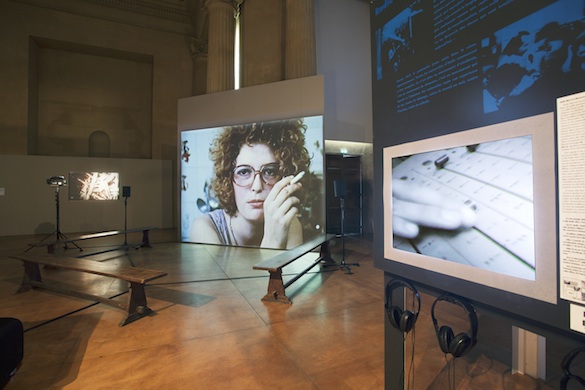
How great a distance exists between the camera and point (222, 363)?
8.62 ft

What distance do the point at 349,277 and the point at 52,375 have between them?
416 cm

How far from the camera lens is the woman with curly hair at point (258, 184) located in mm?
8023

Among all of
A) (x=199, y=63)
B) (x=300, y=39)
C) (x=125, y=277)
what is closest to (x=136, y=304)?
(x=125, y=277)

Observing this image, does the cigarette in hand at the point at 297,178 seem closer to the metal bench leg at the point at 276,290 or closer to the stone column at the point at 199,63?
the metal bench leg at the point at 276,290

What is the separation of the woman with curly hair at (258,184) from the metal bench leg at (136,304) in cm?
468

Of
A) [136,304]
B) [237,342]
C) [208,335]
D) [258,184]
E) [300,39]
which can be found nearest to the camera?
[237,342]

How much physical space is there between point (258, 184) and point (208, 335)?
18.0 ft

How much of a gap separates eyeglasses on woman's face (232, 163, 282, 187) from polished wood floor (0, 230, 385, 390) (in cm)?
329

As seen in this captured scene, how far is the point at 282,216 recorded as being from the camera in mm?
8125

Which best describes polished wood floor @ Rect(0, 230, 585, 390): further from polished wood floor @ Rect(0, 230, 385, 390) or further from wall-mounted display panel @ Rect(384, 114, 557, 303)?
wall-mounted display panel @ Rect(384, 114, 557, 303)

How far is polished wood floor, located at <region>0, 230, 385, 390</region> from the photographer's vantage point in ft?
7.91

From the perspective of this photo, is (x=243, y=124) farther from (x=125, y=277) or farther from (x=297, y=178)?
(x=125, y=277)

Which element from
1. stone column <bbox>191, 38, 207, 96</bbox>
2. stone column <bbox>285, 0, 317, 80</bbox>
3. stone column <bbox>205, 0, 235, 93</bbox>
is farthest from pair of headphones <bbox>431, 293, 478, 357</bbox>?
stone column <bbox>191, 38, 207, 96</bbox>

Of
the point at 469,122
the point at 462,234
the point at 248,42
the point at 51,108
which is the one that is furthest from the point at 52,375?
the point at 51,108
